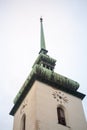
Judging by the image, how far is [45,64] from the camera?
103 feet

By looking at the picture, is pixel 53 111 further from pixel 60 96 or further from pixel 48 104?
pixel 60 96

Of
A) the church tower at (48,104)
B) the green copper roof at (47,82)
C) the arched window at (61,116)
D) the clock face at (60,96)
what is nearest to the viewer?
the church tower at (48,104)

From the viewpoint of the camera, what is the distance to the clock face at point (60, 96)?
86.0 feet

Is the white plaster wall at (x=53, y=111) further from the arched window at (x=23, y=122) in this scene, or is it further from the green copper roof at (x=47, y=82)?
the arched window at (x=23, y=122)

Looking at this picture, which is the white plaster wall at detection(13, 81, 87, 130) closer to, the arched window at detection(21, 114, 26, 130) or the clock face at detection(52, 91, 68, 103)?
the clock face at detection(52, 91, 68, 103)

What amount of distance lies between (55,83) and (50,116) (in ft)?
14.9

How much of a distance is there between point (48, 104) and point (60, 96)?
92.5 inches

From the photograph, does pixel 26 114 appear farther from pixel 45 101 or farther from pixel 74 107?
pixel 74 107

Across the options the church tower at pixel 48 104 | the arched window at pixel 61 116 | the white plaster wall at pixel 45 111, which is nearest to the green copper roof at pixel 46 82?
the church tower at pixel 48 104

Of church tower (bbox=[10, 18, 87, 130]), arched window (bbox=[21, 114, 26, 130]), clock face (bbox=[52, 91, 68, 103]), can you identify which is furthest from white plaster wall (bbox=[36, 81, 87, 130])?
arched window (bbox=[21, 114, 26, 130])

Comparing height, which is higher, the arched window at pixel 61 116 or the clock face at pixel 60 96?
the clock face at pixel 60 96

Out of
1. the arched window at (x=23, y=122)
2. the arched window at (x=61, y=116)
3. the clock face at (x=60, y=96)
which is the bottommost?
the arched window at (x=23, y=122)

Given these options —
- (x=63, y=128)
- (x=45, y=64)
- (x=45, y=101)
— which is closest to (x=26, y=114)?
(x=45, y=101)

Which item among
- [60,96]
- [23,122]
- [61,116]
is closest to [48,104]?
[61,116]
